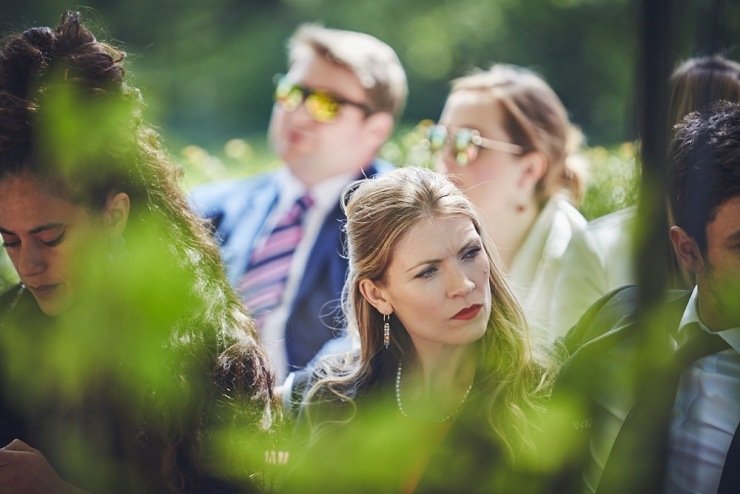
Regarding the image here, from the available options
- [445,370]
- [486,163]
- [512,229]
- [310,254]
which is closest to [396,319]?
[445,370]

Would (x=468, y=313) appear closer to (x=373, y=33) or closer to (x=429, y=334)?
(x=429, y=334)

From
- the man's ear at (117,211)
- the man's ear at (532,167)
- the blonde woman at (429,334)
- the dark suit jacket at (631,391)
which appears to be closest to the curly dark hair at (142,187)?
the man's ear at (117,211)

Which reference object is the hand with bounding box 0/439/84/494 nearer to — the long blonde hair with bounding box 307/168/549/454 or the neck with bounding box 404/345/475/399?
the long blonde hair with bounding box 307/168/549/454

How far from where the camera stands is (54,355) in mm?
1539

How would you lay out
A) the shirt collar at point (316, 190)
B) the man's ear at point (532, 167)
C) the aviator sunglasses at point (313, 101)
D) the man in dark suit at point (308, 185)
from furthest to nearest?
the aviator sunglasses at point (313, 101) → the shirt collar at point (316, 190) → the man in dark suit at point (308, 185) → the man's ear at point (532, 167)

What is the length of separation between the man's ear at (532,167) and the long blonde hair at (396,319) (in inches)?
43.4

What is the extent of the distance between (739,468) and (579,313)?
1023 millimetres

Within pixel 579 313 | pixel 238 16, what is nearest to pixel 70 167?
pixel 579 313

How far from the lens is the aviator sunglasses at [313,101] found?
13.6 feet

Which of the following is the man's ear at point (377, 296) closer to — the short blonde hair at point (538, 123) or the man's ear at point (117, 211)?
the man's ear at point (117, 211)

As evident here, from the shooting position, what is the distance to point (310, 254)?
3662mm

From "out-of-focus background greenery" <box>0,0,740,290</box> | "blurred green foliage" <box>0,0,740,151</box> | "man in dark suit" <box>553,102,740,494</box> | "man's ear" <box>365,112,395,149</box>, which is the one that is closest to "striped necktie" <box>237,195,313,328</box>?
"man's ear" <box>365,112,395,149</box>

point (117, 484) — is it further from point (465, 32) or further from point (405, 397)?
point (465, 32)

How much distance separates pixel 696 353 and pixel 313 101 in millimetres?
2871
